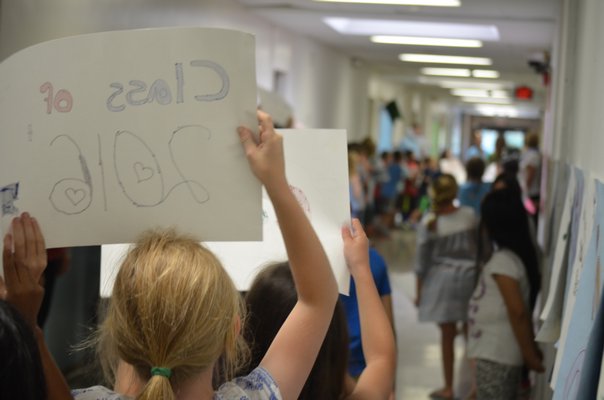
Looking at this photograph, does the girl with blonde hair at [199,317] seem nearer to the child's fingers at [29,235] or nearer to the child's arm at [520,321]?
the child's fingers at [29,235]

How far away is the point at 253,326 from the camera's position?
2133 mm

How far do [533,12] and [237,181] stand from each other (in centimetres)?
642

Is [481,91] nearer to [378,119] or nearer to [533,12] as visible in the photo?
[378,119]

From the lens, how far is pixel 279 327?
2107 mm

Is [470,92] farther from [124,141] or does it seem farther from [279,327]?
[124,141]

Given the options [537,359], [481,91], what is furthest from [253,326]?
[481,91]

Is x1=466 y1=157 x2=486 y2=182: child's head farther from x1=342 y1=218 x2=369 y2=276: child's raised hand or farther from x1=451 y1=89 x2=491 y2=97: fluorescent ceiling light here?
x1=451 y1=89 x2=491 y2=97: fluorescent ceiling light

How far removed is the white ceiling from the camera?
7.80m

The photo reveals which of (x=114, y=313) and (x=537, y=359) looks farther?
(x=537, y=359)

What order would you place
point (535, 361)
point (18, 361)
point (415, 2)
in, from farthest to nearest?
point (415, 2)
point (535, 361)
point (18, 361)

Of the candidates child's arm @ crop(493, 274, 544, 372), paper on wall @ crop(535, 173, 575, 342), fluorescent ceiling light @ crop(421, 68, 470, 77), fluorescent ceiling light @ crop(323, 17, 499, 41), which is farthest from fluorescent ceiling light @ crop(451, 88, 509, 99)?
paper on wall @ crop(535, 173, 575, 342)

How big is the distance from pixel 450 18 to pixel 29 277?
24.2 ft

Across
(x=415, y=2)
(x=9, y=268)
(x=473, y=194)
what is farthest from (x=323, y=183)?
(x=473, y=194)

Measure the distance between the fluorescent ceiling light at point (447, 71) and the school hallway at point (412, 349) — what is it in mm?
4264
